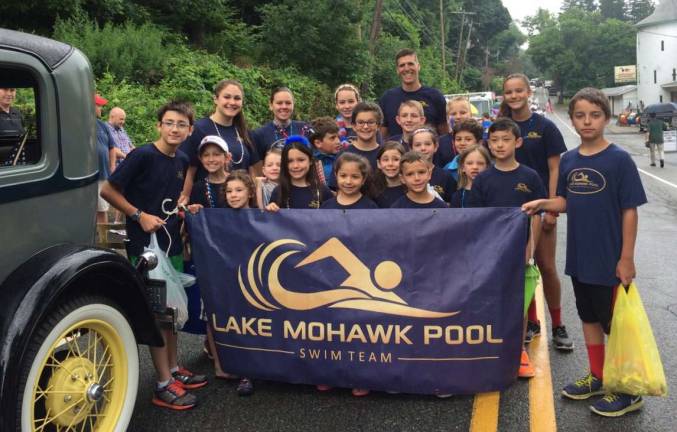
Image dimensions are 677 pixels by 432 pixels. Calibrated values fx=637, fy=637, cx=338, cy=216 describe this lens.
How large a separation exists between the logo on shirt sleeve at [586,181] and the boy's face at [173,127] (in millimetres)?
2293

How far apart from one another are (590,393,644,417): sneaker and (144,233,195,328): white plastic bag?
240cm

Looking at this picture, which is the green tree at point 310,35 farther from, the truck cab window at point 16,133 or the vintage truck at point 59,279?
the vintage truck at point 59,279

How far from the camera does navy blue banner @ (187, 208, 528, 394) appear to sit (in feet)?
11.5

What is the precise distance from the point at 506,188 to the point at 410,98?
84.3 inches

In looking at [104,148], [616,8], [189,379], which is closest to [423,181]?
[189,379]

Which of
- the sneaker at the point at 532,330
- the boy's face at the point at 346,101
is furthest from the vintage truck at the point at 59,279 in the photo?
the boy's face at the point at 346,101

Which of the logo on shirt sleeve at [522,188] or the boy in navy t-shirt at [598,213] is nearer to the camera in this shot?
the boy in navy t-shirt at [598,213]

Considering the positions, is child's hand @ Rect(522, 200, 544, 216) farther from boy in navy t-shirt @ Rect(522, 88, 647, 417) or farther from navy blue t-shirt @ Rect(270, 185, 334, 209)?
navy blue t-shirt @ Rect(270, 185, 334, 209)

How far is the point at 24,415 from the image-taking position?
8.34 ft

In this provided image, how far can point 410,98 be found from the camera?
5992 millimetres

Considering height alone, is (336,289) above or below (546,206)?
below

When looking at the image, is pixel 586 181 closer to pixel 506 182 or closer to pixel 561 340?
pixel 506 182

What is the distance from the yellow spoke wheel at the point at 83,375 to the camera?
2.70 m

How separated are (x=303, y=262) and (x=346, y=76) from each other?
20426 millimetres
